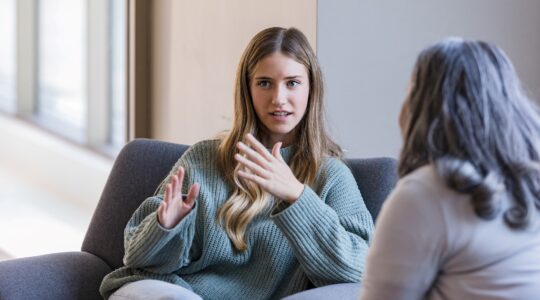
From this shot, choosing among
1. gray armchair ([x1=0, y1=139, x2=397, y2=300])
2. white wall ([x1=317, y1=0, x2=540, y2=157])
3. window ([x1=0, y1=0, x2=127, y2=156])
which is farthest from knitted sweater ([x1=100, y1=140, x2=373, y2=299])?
window ([x1=0, y1=0, x2=127, y2=156])

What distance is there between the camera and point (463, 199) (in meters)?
1.57

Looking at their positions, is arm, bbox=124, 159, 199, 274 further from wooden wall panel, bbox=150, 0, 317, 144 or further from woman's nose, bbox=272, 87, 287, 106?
wooden wall panel, bbox=150, 0, 317, 144

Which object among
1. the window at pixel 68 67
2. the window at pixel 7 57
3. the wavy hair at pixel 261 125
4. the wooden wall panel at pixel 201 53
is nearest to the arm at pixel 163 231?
the wavy hair at pixel 261 125

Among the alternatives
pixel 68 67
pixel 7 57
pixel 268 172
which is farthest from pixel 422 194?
pixel 7 57

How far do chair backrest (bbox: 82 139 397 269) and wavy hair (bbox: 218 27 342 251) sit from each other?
0.49 feet

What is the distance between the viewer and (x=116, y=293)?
2.44 metres

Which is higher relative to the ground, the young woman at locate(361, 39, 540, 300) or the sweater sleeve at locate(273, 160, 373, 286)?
the young woman at locate(361, 39, 540, 300)

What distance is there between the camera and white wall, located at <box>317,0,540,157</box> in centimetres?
314

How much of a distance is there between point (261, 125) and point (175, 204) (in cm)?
39

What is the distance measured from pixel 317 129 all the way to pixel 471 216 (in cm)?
105

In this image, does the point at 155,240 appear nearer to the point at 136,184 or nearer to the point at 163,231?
the point at 163,231

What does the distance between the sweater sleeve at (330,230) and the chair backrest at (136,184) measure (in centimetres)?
13

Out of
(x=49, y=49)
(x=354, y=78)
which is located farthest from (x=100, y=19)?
(x=354, y=78)

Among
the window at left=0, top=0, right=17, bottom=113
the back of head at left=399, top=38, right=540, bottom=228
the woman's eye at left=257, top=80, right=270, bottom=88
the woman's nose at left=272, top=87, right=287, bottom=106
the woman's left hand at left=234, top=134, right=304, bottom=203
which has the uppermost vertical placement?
the back of head at left=399, top=38, right=540, bottom=228
